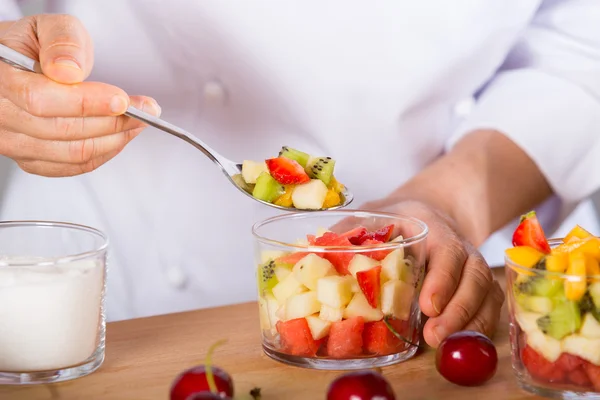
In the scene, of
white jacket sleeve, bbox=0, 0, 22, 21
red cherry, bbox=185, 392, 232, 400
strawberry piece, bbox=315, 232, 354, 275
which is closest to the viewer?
red cherry, bbox=185, 392, 232, 400

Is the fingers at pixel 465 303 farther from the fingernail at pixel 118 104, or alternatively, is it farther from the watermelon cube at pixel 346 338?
the fingernail at pixel 118 104

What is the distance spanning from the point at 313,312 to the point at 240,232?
65 cm

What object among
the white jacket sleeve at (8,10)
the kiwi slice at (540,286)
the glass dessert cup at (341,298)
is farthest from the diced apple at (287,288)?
the white jacket sleeve at (8,10)

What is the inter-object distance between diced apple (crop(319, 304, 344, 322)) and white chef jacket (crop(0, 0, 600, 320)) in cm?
62

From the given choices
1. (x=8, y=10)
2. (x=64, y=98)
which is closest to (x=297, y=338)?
(x=64, y=98)

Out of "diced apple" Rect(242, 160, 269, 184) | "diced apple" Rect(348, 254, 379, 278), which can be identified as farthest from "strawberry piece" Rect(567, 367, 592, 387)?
"diced apple" Rect(242, 160, 269, 184)

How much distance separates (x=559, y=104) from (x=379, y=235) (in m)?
0.72

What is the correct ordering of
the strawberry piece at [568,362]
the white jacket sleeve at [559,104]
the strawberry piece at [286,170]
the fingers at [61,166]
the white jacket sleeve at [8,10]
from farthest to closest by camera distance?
the white jacket sleeve at [559,104], the white jacket sleeve at [8,10], the fingers at [61,166], the strawberry piece at [286,170], the strawberry piece at [568,362]

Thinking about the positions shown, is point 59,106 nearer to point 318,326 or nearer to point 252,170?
point 252,170

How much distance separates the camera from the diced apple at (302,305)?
958mm

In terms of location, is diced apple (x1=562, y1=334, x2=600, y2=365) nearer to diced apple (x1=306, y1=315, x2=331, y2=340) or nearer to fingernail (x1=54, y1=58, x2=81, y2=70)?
diced apple (x1=306, y1=315, x2=331, y2=340)

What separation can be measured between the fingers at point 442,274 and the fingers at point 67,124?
0.40 m

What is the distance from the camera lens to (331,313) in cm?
95

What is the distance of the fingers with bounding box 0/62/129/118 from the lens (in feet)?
3.26
